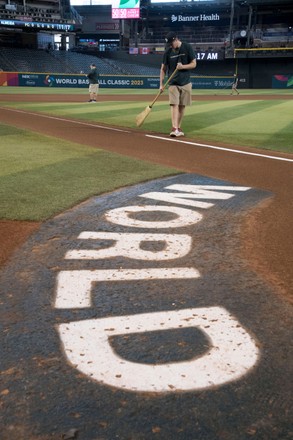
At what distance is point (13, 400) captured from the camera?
5.54 ft

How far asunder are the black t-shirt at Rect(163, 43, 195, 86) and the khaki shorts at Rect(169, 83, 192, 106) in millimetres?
104

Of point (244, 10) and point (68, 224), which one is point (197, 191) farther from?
point (244, 10)

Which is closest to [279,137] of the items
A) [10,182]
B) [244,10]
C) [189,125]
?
[189,125]

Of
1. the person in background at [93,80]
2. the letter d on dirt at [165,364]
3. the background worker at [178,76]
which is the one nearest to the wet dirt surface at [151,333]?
the letter d on dirt at [165,364]

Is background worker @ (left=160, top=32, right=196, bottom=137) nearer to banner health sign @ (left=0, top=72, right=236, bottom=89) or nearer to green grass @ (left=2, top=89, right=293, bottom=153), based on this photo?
green grass @ (left=2, top=89, right=293, bottom=153)

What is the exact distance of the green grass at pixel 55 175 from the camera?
14.3ft

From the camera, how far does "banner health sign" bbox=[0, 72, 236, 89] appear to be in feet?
136

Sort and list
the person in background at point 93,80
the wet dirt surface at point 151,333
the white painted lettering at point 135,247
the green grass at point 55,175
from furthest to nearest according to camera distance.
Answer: the person in background at point 93,80 < the green grass at point 55,175 < the white painted lettering at point 135,247 < the wet dirt surface at point 151,333

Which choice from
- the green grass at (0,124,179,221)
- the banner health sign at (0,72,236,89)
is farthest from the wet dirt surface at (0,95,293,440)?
the banner health sign at (0,72,236,89)

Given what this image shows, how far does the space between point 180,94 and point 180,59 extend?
2.38ft

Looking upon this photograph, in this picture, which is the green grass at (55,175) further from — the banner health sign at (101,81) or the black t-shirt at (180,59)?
the banner health sign at (101,81)

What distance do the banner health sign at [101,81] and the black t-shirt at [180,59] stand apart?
35.2 m

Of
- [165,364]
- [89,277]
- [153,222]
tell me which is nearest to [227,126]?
[153,222]

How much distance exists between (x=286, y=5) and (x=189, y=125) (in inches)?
1742
